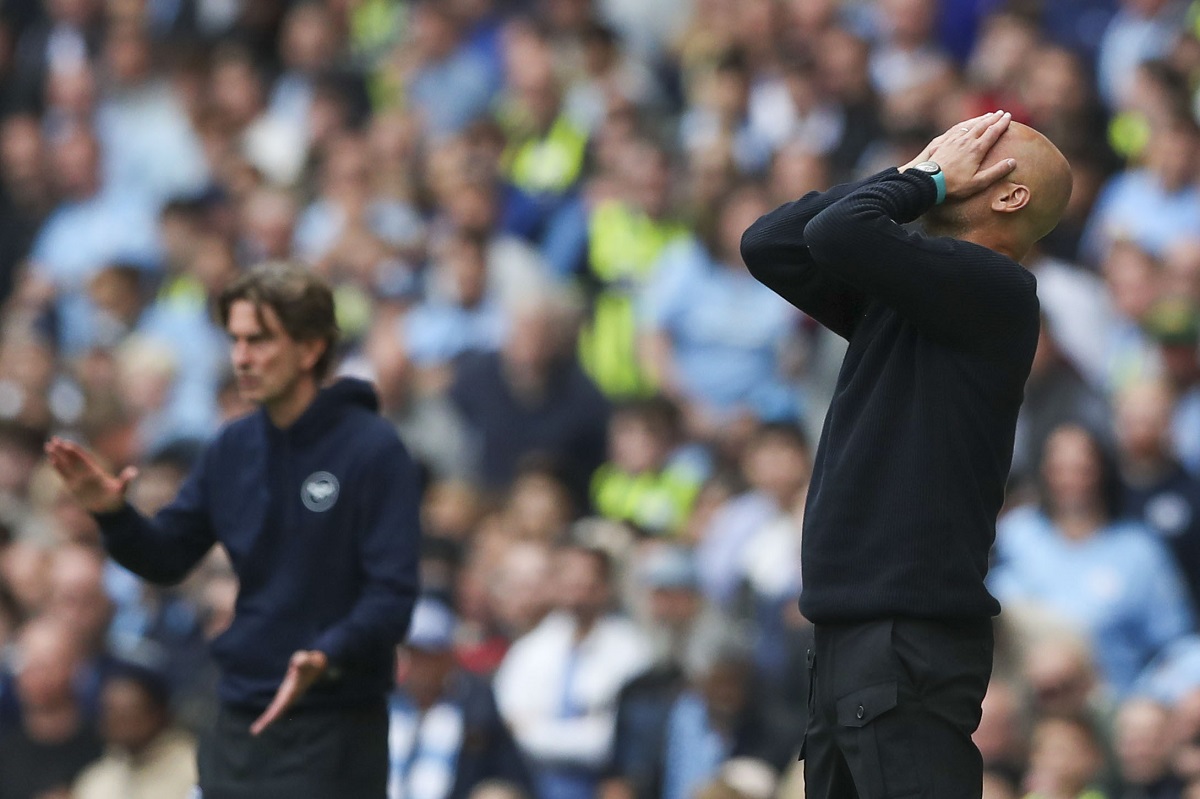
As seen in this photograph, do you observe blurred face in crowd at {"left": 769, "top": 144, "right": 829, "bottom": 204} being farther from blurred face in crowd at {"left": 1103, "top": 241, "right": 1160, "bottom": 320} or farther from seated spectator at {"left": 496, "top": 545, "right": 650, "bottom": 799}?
seated spectator at {"left": 496, "top": 545, "right": 650, "bottom": 799}

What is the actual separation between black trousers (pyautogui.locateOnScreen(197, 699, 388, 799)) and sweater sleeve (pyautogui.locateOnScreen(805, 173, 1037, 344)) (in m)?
1.93

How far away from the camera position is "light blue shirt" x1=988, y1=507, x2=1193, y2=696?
7.61m

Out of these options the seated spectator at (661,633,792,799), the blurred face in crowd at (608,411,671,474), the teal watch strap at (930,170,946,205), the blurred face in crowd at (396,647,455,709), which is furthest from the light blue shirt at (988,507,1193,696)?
the teal watch strap at (930,170,946,205)

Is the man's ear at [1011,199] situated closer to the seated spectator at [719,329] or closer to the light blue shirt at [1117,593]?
the light blue shirt at [1117,593]

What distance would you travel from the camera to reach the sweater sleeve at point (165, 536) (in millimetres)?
5211

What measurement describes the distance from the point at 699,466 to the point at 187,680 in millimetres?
2601

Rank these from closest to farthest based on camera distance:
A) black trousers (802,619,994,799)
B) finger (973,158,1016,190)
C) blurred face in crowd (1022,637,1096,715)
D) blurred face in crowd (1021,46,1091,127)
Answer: black trousers (802,619,994,799) < finger (973,158,1016,190) < blurred face in crowd (1022,637,1096,715) < blurred face in crowd (1021,46,1091,127)

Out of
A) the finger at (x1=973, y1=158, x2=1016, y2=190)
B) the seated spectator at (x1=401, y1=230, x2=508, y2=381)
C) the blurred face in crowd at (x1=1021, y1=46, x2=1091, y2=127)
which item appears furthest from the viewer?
the seated spectator at (x1=401, y1=230, x2=508, y2=381)

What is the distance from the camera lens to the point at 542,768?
308 inches

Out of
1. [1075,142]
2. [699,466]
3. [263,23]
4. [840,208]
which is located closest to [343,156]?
[263,23]

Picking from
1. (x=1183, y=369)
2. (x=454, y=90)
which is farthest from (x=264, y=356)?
(x=454, y=90)

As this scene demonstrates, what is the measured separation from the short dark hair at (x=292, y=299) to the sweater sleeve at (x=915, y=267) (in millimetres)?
1735

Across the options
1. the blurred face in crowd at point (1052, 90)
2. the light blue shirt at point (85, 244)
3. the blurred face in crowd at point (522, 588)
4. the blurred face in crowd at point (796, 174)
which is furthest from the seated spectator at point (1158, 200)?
the light blue shirt at point (85, 244)

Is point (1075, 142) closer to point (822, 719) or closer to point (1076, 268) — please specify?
point (1076, 268)
